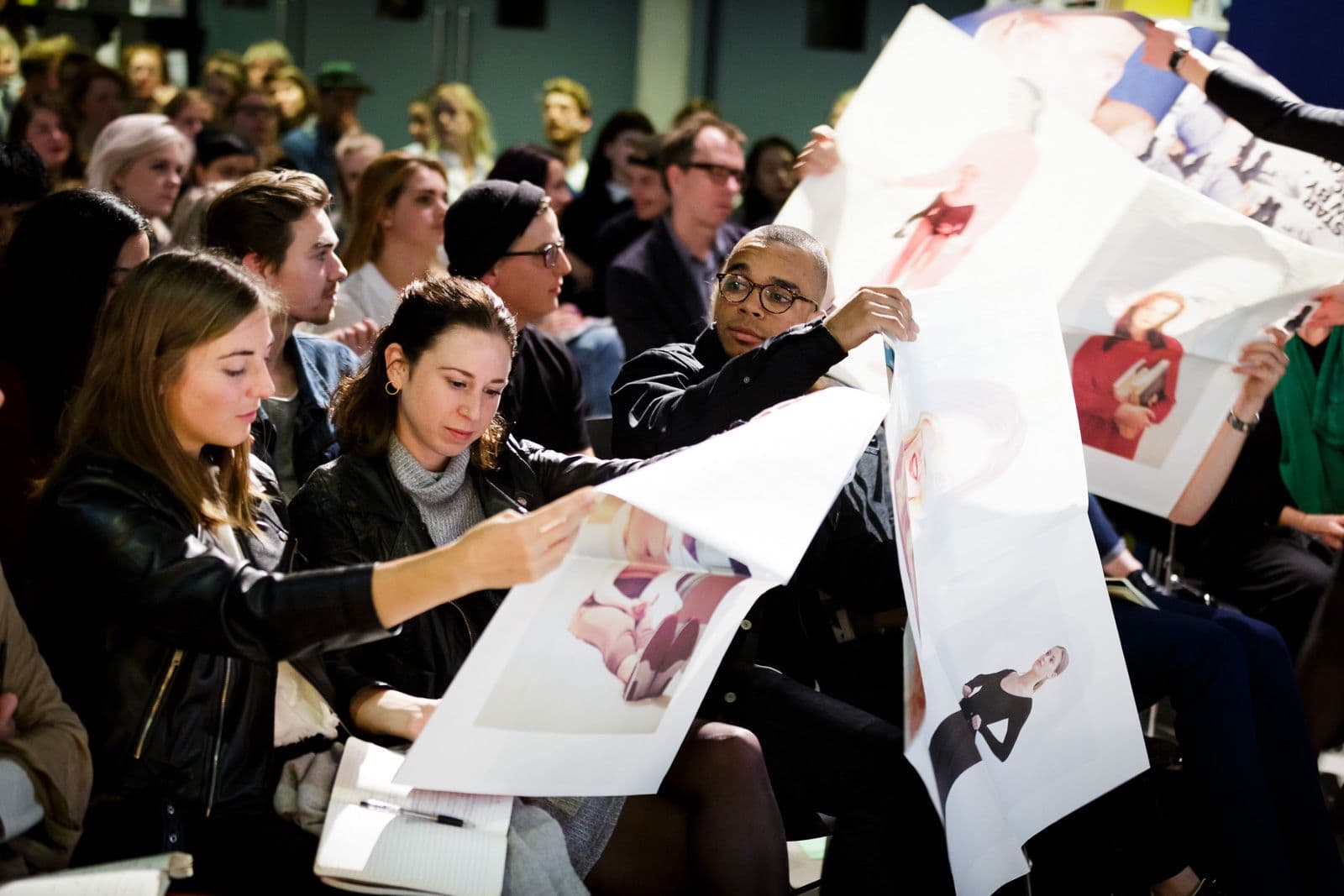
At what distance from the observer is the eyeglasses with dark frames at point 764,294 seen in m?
3.16

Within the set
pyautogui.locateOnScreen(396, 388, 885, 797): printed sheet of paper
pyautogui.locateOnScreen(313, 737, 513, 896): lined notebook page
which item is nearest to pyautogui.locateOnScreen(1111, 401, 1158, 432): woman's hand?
pyautogui.locateOnScreen(396, 388, 885, 797): printed sheet of paper

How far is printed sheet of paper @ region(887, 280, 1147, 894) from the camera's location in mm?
2566

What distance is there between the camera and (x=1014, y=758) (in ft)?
9.01

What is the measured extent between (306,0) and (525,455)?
998 centimetres

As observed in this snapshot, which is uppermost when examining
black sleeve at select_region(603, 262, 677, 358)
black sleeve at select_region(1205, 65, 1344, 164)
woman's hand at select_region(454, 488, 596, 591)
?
black sleeve at select_region(1205, 65, 1344, 164)

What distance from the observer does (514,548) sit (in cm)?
202

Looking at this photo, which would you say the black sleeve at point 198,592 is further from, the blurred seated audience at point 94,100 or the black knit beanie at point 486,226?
the blurred seated audience at point 94,100

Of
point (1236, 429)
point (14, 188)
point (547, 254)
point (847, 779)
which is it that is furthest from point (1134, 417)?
point (14, 188)

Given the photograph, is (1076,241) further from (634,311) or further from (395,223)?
(395,223)

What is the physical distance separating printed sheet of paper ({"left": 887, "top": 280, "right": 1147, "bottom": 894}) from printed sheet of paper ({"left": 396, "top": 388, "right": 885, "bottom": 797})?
1.04 ft

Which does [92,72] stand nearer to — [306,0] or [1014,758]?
[306,0]

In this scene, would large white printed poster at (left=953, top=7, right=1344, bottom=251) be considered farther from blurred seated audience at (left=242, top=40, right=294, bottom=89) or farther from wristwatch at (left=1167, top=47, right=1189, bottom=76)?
blurred seated audience at (left=242, top=40, right=294, bottom=89)

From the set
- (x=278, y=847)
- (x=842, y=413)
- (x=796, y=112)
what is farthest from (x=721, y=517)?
(x=796, y=112)

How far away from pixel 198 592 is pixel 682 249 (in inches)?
125
